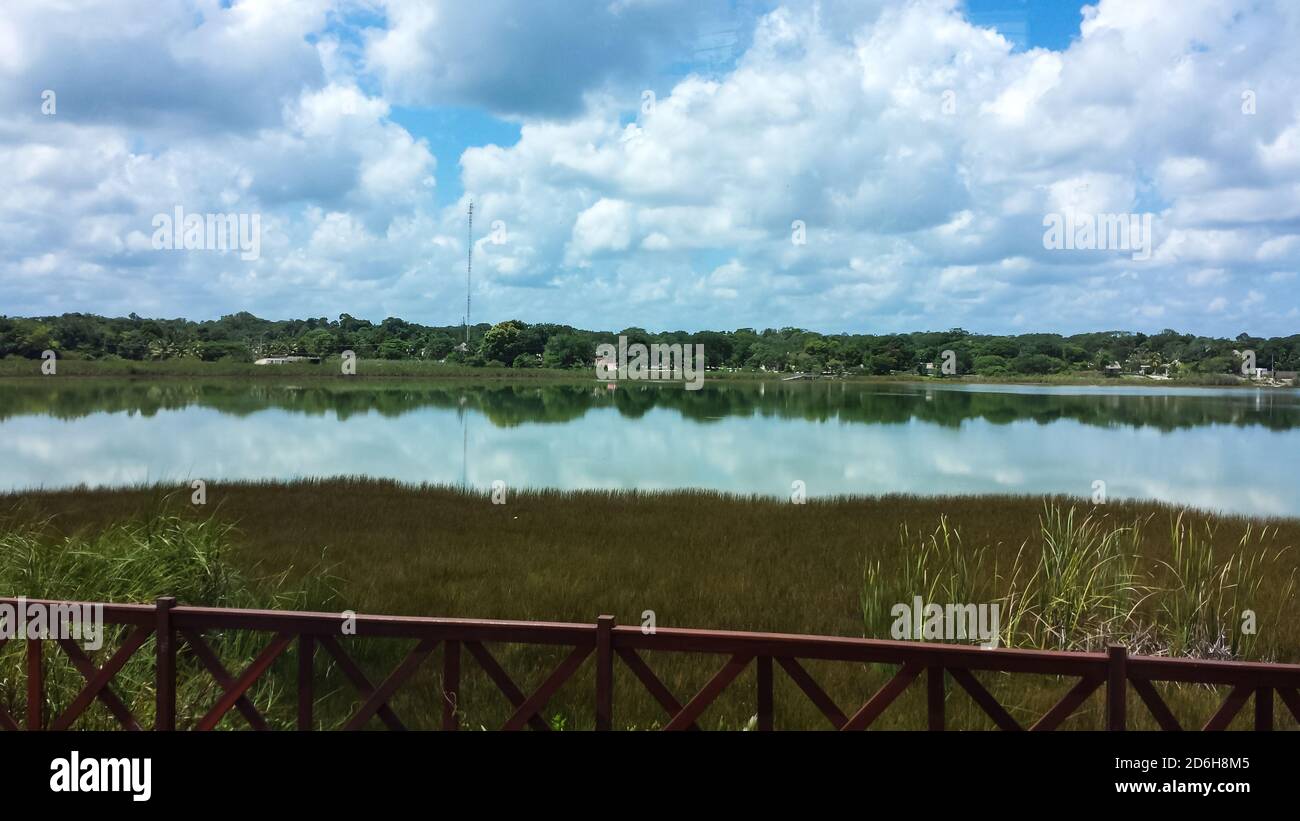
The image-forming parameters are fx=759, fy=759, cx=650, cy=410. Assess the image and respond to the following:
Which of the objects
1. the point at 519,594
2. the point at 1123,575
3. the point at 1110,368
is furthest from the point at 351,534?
the point at 1110,368

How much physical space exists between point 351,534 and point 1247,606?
509 inches

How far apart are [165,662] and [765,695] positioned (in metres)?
2.93

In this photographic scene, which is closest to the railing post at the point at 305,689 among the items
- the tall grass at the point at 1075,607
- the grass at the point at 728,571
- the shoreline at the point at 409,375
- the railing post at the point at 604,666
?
the railing post at the point at 604,666

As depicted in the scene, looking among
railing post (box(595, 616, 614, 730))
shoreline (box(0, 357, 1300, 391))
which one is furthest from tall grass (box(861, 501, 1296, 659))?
shoreline (box(0, 357, 1300, 391))

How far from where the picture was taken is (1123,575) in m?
8.28

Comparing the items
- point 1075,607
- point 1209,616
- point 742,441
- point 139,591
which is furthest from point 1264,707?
point 742,441

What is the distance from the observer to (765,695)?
3.65m

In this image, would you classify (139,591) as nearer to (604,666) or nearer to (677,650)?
(604,666)

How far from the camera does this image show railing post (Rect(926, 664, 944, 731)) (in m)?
3.51

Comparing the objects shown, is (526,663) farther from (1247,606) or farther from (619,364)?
(619,364)

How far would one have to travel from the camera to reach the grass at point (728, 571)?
258 inches

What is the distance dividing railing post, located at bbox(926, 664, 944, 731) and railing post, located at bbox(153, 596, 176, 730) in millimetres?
3561

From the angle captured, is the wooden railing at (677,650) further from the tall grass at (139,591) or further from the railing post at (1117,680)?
the tall grass at (139,591)

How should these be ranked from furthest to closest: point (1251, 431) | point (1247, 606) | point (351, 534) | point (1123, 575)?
point (1251, 431), point (351, 534), point (1247, 606), point (1123, 575)
